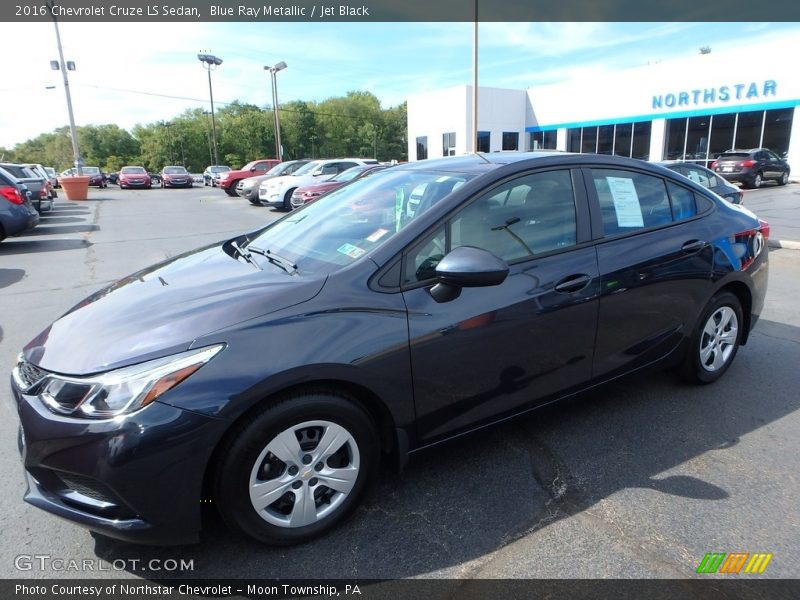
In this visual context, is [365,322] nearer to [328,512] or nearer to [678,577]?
[328,512]

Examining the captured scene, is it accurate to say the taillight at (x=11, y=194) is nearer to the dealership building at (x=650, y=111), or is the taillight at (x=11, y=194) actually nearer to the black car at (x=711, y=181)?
the black car at (x=711, y=181)

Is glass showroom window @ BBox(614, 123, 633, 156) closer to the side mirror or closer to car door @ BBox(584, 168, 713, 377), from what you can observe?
car door @ BBox(584, 168, 713, 377)

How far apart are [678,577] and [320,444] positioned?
5.10 feet

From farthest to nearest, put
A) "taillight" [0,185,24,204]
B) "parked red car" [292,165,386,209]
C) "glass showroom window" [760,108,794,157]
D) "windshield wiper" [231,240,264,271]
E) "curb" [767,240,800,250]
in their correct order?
"glass showroom window" [760,108,794,157], "parked red car" [292,165,386,209], "taillight" [0,185,24,204], "curb" [767,240,800,250], "windshield wiper" [231,240,264,271]

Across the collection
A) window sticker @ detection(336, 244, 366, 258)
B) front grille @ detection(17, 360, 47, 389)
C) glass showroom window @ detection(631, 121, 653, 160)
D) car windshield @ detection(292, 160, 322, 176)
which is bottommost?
front grille @ detection(17, 360, 47, 389)

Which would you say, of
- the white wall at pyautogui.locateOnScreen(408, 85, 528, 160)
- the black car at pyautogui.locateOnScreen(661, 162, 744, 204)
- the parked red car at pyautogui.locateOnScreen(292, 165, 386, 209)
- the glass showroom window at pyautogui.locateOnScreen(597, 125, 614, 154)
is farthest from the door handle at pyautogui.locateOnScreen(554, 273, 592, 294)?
the white wall at pyautogui.locateOnScreen(408, 85, 528, 160)

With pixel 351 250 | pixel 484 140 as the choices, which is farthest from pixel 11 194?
pixel 484 140

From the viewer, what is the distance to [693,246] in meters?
3.43

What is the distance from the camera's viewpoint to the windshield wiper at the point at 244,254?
277cm

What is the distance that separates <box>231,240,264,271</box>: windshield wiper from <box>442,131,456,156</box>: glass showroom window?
116 ft

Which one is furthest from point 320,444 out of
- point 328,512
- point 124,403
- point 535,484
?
point 535,484

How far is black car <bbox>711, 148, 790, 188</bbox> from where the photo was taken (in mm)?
19703

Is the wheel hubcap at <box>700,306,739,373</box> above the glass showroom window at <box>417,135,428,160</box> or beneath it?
beneath

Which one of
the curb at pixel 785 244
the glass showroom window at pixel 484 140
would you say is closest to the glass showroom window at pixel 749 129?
the glass showroom window at pixel 484 140
